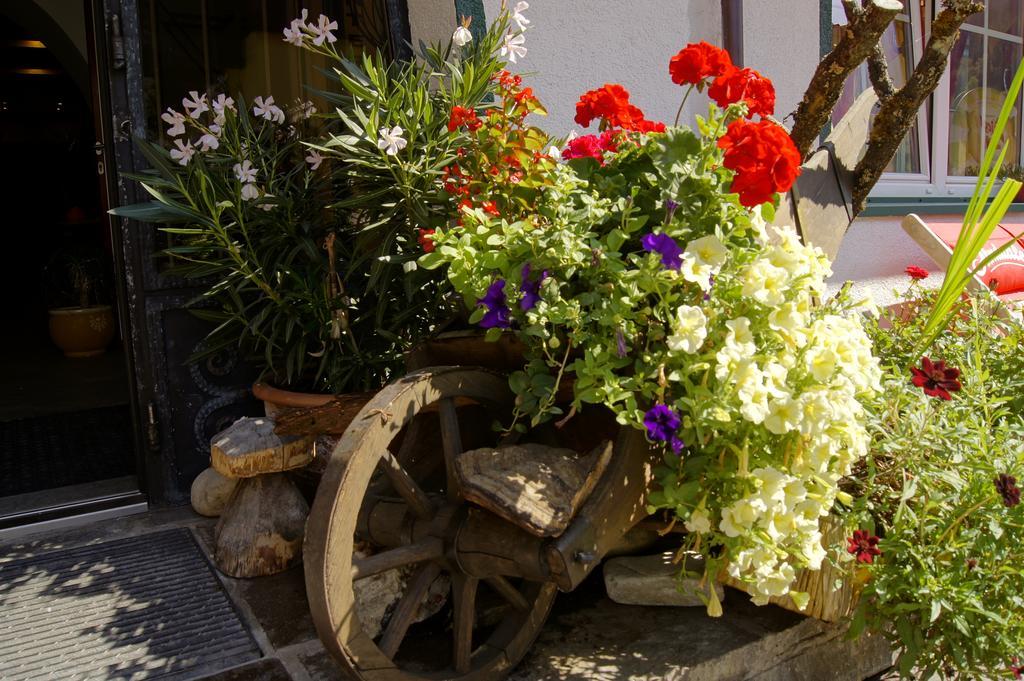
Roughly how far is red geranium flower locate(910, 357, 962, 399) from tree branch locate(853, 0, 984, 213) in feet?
3.63

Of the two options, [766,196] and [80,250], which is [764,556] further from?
[80,250]

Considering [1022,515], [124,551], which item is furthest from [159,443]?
[1022,515]

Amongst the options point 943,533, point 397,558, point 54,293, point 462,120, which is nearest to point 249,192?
point 462,120

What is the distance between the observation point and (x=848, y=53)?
9.66ft

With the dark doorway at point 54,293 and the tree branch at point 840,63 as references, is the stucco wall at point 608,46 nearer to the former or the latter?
the tree branch at point 840,63

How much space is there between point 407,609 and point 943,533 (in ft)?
4.05

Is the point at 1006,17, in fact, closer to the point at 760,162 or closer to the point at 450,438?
the point at 760,162

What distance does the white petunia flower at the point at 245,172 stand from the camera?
2.85 meters

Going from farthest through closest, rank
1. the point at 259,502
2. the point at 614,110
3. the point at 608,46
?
the point at 608,46 < the point at 259,502 < the point at 614,110

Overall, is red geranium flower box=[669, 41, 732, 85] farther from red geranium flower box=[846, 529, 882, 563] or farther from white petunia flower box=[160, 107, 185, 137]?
white petunia flower box=[160, 107, 185, 137]

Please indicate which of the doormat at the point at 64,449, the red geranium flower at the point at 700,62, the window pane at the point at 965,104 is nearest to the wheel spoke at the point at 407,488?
the red geranium flower at the point at 700,62

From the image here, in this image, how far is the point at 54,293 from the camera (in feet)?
20.8

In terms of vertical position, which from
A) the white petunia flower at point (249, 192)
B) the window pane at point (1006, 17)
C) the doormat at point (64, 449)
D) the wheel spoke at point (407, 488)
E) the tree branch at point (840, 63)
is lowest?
the doormat at point (64, 449)

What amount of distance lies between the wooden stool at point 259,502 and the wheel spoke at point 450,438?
0.79 metres
